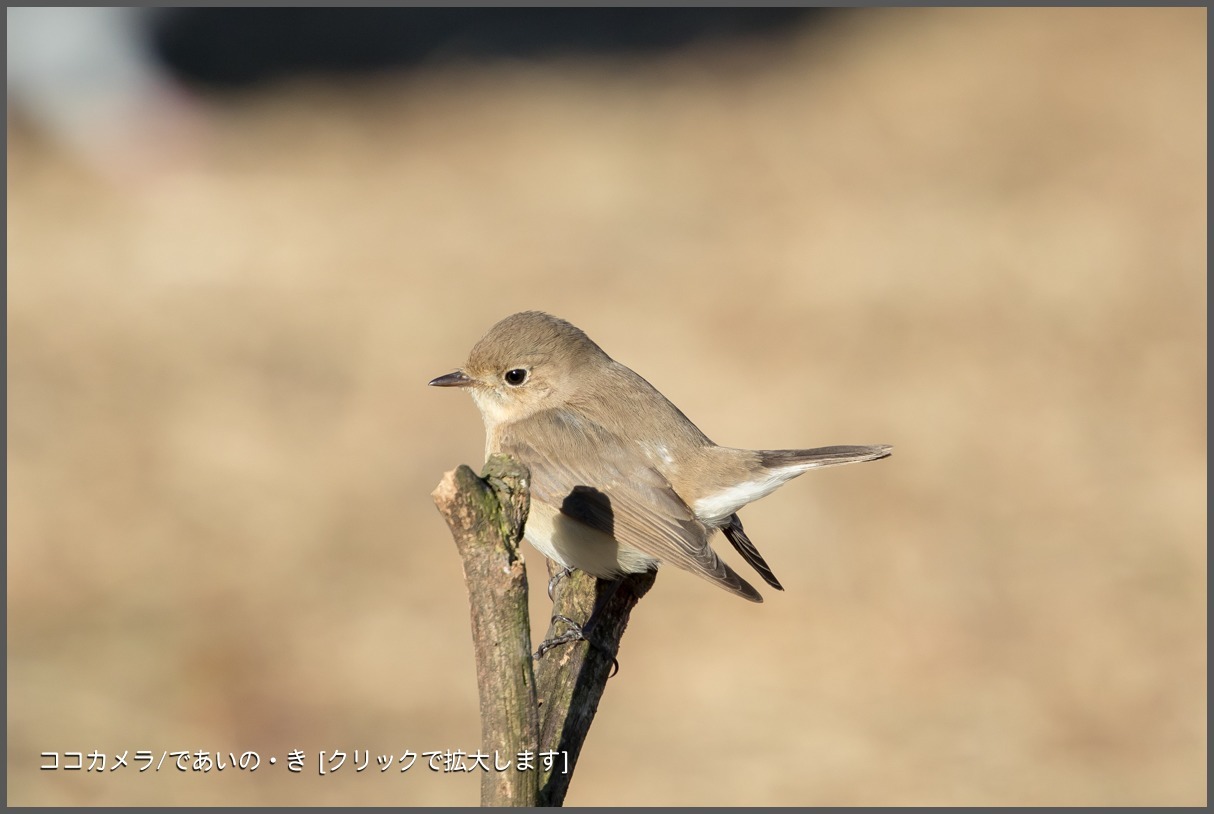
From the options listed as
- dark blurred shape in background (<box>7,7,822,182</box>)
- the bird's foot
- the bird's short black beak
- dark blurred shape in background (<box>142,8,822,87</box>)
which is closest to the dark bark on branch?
the bird's foot

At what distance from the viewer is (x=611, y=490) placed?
4492 mm

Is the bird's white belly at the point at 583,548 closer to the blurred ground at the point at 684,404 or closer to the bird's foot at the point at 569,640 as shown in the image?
the bird's foot at the point at 569,640

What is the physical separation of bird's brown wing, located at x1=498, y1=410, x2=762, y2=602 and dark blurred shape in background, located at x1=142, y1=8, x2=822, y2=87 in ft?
45.8

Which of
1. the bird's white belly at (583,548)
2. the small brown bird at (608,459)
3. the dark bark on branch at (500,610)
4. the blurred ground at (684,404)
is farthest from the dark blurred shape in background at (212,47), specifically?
the dark bark on branch at (500,610)

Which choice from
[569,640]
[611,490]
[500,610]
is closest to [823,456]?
[611,490]

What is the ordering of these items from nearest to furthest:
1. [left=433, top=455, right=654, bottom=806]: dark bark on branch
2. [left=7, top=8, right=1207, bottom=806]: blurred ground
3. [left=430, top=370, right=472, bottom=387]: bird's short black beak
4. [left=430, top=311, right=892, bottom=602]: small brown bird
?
1. [left=433, top=455, right=654, bottom=806]: dark bark on branch
2. [left=430, top=311, right=892, bottom=602]: small brown bird
3. [left=430, top=370, right=472, bottom=387]: bird's short black beak
4. [left=7, top=8, right=1207, bottom=806]: blurred ground

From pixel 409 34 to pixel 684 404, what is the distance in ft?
32.0

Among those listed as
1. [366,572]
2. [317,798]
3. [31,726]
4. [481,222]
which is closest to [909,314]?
[481,222]

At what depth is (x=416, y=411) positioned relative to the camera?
10828 mm

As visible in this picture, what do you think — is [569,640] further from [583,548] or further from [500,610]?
[500,610]

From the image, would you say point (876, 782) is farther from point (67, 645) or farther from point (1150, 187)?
point (1150, 187)

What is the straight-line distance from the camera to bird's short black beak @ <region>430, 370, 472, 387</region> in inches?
191

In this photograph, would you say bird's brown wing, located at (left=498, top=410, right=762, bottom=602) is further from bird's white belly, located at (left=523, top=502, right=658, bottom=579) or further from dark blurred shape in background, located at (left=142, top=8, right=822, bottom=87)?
dark blurred shape in background, located at (left=142, top=8, right=822, bottom=87)

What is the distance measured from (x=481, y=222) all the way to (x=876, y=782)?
27.5ft
